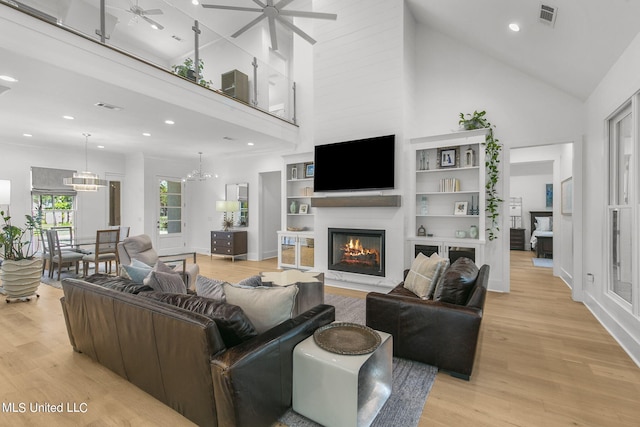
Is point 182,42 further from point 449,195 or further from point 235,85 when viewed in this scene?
point 449,195

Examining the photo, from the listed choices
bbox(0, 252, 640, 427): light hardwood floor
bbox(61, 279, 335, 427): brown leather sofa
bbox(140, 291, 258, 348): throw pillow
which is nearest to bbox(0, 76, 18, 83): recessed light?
bbox(0, 252, 640, 427): light hardwood floor

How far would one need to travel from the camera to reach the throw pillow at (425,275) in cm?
289

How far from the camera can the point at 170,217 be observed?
8.64 meters

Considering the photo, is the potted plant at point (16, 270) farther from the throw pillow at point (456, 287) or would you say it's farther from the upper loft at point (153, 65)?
the throw pillow at point (456, 287)

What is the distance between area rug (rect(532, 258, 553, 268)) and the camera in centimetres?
666

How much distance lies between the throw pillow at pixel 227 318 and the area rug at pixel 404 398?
0.64 meters

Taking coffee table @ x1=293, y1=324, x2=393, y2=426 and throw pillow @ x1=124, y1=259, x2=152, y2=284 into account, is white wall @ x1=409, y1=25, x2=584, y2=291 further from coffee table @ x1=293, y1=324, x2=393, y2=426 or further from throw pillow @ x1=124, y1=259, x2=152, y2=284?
throw pillow @ x1=124, y1=259, x2=152, y2=284

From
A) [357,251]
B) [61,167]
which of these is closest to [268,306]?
[357,251]

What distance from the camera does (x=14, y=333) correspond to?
3.16 metres

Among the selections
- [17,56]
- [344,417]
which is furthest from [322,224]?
[17,56]

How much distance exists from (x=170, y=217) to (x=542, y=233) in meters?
9.98

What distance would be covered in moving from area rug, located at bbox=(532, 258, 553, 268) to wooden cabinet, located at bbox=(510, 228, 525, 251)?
1371mm

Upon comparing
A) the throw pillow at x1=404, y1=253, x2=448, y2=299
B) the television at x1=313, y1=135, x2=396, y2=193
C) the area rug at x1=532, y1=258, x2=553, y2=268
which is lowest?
the area rug at x1=532, y1=258, x2=553, y2=268

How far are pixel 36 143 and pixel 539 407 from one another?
9.42m
